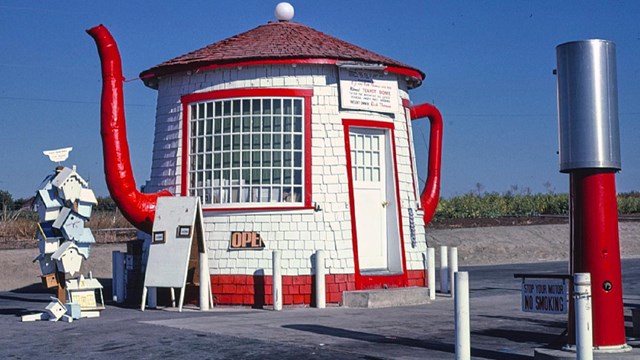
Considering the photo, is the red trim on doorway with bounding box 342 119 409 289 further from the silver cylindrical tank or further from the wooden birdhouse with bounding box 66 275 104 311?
the silver cylindrical tank

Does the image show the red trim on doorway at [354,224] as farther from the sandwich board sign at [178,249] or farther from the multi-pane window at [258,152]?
the sandwich board sign at [178,249]

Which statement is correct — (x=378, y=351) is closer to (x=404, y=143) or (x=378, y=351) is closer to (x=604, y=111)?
(x=604, y=111)

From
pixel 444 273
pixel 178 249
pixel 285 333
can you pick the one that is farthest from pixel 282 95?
pixel 285 333

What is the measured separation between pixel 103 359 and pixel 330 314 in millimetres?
5297

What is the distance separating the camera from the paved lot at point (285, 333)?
34.8ft

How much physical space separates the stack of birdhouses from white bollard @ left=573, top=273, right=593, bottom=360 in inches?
335

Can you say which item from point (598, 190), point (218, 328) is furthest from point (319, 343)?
point (598, 190)

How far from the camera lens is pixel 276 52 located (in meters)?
16.9

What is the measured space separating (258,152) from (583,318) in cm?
902

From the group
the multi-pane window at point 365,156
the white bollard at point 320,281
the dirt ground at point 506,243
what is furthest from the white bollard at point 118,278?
the dirt ground at point 506,243

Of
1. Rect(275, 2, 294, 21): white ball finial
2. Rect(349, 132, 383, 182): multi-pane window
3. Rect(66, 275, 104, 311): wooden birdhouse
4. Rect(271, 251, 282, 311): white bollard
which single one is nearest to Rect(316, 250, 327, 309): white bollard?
Rect(271, 251, 282, 311): white bollard

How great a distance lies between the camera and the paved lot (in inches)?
418

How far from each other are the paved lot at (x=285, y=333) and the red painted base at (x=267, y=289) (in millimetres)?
356

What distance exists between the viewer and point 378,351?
10633 millimetres
